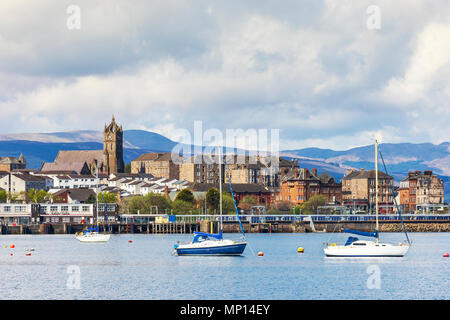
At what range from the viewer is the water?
6112cm

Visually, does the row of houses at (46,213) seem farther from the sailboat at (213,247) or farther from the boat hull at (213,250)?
the sailboat at (213,247)

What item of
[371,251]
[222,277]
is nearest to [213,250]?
[222,277]

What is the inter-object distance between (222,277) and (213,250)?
16167mm

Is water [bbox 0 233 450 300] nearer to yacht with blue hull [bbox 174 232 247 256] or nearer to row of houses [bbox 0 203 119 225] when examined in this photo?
yacht with blue hull [bbox 174 232 247 256]

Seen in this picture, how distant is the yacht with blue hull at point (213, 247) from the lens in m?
88.0

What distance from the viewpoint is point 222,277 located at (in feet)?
236

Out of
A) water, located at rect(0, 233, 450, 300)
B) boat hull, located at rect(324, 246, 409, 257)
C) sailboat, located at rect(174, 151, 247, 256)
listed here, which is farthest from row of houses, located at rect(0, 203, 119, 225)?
boat hull, located at rect(324, 246, 409, 257)

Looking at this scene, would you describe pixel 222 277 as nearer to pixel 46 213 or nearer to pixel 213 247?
pixel 213 247

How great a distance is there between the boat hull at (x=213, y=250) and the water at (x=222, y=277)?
0.78m

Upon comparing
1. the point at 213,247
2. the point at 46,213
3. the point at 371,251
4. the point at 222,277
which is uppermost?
the point at 46,213

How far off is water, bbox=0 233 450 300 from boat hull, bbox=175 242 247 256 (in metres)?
0.78

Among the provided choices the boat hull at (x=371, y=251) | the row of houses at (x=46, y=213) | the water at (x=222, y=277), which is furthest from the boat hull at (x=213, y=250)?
the row of houses at (x=46, y=213)
